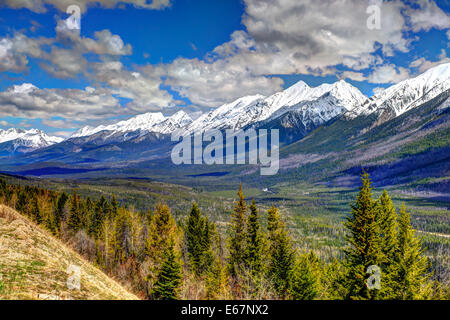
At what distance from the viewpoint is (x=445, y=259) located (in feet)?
511

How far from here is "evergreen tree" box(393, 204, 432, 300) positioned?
24.3 m

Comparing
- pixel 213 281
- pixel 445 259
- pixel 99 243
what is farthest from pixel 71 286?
pixel 445 259

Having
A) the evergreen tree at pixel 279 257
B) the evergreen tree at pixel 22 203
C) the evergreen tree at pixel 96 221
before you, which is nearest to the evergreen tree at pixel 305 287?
the evergreen tree at pixel 279 257

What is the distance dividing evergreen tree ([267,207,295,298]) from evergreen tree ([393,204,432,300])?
11.3 metres

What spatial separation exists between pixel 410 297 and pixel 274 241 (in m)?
15.1

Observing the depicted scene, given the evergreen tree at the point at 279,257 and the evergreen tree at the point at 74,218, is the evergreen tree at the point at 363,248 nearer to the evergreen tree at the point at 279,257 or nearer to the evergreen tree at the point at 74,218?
the evergreen tree at the point at 279,257

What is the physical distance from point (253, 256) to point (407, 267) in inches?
680

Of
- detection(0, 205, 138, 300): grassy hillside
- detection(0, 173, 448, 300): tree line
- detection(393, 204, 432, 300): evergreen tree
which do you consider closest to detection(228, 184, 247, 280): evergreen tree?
detection(0, 173, 448, 300): tree line

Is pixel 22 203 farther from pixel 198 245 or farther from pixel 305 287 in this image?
pixel 305 287

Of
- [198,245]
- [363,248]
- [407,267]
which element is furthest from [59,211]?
[407,267]

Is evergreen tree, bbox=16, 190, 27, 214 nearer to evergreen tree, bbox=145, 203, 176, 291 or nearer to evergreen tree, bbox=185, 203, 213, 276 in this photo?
evergreen tree, bbox=145, 203, 176, 291

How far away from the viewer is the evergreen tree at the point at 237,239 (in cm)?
3694

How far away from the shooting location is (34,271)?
1777 cm
